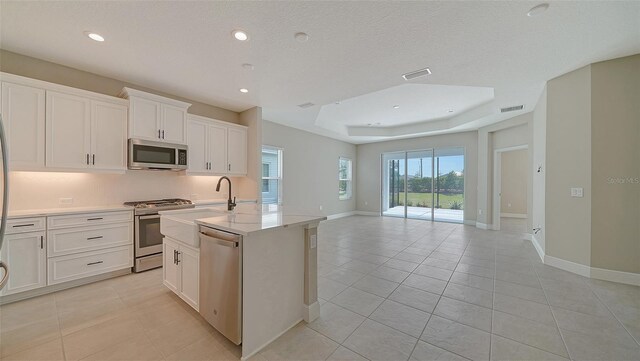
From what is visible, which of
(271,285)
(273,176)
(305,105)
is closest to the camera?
(271,285)

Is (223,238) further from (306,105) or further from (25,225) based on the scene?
(306,105)

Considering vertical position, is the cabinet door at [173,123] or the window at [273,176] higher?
the cabinet door at [173,123]

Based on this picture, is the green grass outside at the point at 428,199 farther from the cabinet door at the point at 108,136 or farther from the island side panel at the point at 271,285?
the cabinet door at the point at 108,136

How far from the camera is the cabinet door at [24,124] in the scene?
8.36 feet

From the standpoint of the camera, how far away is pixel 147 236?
3.38 meters

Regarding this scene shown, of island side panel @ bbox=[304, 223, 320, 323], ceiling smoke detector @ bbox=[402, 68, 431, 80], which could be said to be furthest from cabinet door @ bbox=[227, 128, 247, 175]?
ceiling smoke detector @ bbox=[402, 68, 431, 80]

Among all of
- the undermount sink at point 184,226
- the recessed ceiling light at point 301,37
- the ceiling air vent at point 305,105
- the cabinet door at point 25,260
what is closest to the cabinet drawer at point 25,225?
the cabinet door at point 25,260

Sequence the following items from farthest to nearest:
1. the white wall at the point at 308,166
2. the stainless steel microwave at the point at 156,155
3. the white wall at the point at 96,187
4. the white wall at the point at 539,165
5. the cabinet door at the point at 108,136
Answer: the white wall at the point at 308,166 < the white wall at the point at 539,165 < the stainless steel microwave at the point at 156,155 < the cabinet door at the point at 108,136 < the white wall at the point at 96,187

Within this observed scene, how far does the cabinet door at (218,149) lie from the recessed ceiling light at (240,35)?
7.61 ft

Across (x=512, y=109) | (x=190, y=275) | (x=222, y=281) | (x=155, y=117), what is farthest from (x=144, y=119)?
(x=512, y=109)

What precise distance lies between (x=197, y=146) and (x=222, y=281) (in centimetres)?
309

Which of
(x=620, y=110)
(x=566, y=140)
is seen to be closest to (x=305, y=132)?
(x=566, y=140)

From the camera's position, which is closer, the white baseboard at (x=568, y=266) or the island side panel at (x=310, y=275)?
the island side panel at (x=310, y=275)

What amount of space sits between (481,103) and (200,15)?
229 inches
